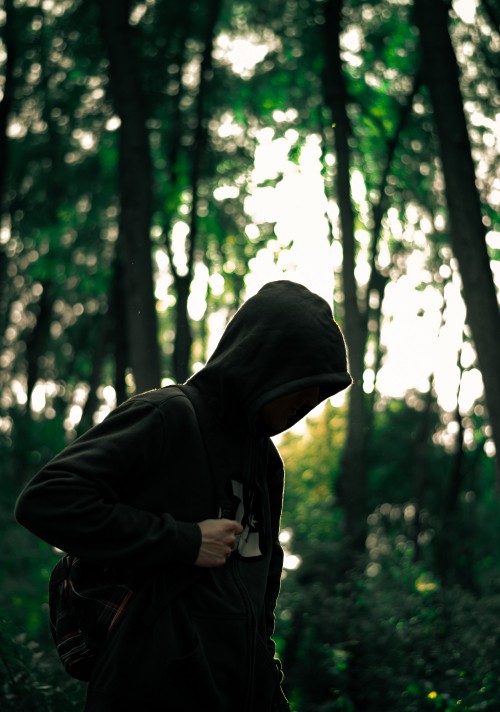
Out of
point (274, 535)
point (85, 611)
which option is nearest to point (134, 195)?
point (274, 535)

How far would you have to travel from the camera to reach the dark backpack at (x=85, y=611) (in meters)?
2.65

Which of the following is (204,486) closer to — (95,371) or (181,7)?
A: (181,7)

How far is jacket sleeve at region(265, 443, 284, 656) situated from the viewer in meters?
3.12

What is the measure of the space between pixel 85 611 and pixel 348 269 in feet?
35.3

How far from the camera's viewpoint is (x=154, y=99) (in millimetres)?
12992

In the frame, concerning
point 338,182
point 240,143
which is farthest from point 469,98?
point 240,143

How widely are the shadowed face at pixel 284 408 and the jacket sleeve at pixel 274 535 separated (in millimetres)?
282

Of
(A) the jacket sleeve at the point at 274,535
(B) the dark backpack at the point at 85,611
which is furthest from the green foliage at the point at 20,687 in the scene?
(B) the dark backpack at the point at 85,611

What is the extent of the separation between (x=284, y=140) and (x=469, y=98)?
2.83m

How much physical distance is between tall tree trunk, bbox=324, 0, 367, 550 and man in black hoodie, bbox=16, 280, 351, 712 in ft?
32.0

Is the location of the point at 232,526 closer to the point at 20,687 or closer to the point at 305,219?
the point at 20,687

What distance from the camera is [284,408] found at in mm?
2932

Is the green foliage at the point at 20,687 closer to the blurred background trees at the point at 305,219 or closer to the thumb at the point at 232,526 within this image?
the blurred background trees at the point at 305,219

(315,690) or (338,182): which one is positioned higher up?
(338,182)
